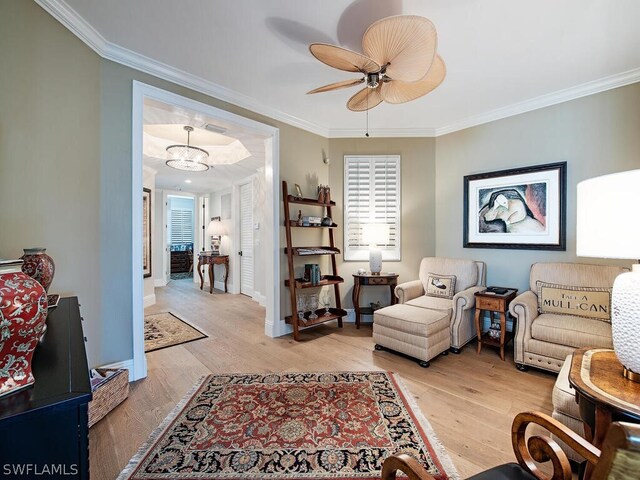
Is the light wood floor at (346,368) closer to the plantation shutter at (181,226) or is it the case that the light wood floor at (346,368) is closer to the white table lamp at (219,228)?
the white table lamp at (219,228)

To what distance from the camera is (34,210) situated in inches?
67.9

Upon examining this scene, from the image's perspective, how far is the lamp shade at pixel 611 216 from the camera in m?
1.03

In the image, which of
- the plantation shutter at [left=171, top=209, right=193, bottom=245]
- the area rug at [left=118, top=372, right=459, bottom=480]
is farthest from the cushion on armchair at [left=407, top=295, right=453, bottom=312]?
the plantation shutter at [left=171, top=209, right=193, bottom=245]

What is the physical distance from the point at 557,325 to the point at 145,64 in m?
4.15

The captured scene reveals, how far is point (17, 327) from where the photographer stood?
66 centimetres

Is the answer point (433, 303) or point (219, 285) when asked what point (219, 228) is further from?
point (433, 303)

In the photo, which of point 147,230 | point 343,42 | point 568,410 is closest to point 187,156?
point 147,230

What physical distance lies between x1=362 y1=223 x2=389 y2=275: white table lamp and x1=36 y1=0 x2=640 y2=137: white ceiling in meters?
1.48

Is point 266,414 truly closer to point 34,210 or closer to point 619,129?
point 34,210

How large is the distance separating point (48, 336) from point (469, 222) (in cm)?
392

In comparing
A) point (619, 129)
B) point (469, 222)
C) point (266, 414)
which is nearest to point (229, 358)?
point (266, 414)

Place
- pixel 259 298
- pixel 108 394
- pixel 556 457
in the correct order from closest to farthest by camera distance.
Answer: pixel 556 457 → pixel 108 394 → pixel 259 298

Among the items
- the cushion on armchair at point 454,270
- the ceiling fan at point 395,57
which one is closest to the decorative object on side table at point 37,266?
the ceiling fan at point 395,57

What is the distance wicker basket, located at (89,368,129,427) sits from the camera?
1805mm
